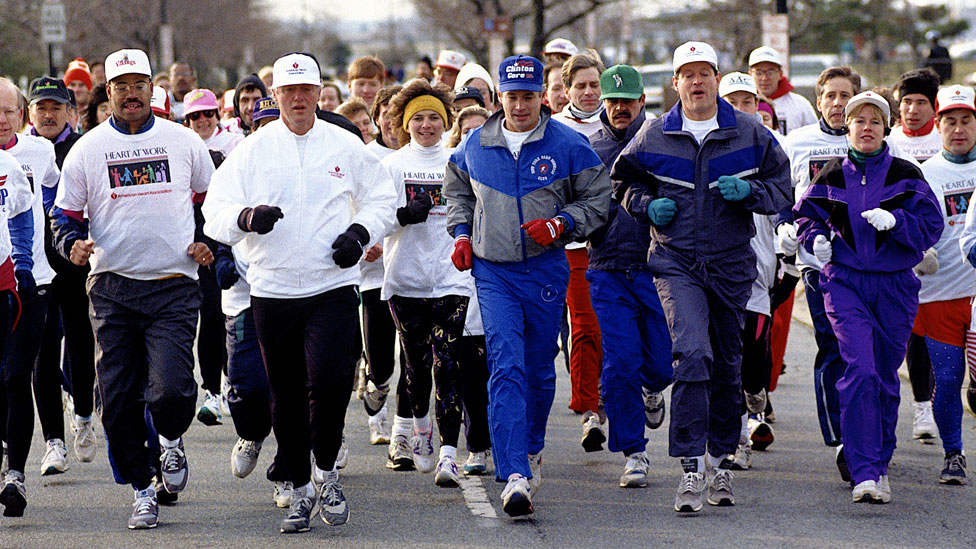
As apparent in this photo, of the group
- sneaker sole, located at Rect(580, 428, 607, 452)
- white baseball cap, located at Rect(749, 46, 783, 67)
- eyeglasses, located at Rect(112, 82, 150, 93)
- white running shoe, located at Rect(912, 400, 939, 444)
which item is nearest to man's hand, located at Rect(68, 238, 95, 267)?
eyeglasses, located at Rect(112, 82, 150, 93)

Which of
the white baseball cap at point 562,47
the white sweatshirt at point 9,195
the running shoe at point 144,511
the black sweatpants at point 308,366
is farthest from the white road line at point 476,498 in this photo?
the white baseball cap at point 562,47

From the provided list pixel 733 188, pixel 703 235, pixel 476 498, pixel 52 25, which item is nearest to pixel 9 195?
pixel 476 498

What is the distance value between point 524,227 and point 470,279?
1088mm

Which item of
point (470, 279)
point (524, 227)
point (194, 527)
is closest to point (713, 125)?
point (524, 227)

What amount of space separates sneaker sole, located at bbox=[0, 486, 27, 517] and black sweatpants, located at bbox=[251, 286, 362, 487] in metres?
1.34

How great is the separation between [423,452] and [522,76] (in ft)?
7.21

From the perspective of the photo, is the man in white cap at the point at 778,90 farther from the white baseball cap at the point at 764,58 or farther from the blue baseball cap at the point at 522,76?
the blue baseball cap at the point at 522,76

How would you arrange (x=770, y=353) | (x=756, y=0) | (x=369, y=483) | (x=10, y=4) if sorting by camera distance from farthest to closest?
(x=756, y=0) < (x=10, y=4) < (x=770, y=353) < (x=369, y=483)

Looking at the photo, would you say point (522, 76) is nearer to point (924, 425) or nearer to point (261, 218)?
point (261, 218)

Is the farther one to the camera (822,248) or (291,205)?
(822,248)

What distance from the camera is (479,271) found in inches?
287

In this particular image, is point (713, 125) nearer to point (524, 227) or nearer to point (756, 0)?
point (524, 227)

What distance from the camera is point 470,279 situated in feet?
26.4

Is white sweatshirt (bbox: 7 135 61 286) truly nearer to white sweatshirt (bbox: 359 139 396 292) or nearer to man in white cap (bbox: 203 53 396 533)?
man in white cap (bbox: 203 53 396 533)
